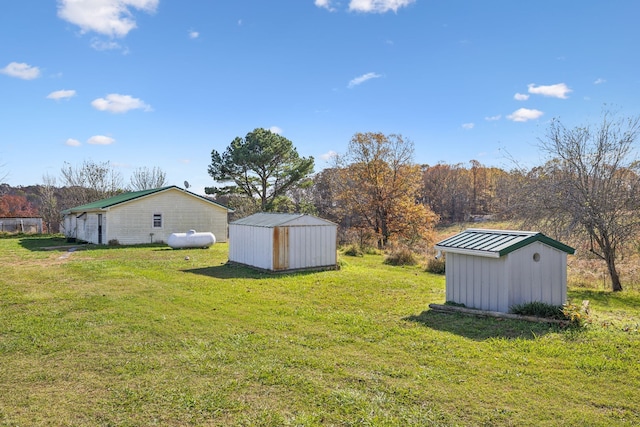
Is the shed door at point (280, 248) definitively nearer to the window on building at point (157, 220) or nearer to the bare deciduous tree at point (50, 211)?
the window on building at point (157, 220)

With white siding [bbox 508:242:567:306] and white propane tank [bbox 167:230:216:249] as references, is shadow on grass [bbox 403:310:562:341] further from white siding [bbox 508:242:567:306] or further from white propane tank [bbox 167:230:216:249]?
white propane tank [bbox 167:230:216:249]

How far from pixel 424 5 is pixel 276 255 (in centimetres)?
996

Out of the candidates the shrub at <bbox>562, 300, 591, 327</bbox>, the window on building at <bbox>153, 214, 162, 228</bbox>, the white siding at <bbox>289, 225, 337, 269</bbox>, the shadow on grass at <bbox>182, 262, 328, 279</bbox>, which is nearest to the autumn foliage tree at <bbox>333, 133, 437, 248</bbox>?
the window on building at <bbox>153, 214, 162, 228</bbox>

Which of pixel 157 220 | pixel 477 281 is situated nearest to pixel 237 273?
pixel 477 281

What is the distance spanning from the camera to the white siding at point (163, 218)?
81.2ft

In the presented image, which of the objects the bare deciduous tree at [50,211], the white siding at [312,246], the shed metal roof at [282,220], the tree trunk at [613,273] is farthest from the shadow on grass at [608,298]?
the bare deciduous tree at [50,211]

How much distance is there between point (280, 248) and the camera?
13961mm

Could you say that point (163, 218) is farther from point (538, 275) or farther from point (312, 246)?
point (538, 275)

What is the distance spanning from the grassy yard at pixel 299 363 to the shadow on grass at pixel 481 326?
3 centimetres

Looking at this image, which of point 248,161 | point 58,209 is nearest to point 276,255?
point 248,161

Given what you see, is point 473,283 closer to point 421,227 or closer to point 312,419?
point 312,419

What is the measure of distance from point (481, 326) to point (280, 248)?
7993 millimetres

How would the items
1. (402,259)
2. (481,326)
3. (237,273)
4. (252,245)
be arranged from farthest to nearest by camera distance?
(402,259), (252,245), (237,273), (481,326)

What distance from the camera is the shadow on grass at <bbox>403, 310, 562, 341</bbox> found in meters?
6.56
